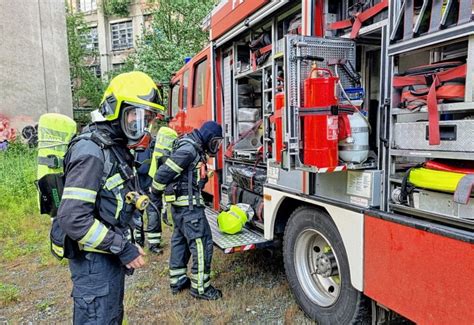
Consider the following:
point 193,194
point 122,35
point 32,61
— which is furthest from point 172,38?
point 122,35

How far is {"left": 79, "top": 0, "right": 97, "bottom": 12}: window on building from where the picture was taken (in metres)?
29.8

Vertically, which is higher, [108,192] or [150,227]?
[108,192]

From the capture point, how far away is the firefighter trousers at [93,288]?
1.97 metres

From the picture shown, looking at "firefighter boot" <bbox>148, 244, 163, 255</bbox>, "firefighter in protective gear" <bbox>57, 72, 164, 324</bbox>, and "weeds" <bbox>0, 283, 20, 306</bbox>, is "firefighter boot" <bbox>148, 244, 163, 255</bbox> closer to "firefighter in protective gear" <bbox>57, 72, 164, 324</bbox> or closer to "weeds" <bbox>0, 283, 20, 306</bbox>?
"weeds" <bbox>0, 283, 20, 306</bbox>

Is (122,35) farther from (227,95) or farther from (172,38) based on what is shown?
(227,95)

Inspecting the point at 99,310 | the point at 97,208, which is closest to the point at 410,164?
the point at 97,208

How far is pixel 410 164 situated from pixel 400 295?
0.75 metres

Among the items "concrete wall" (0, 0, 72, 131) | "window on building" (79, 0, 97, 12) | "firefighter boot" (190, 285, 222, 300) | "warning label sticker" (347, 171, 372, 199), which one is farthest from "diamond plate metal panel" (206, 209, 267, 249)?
"window on building" (79, 0, 97, 12)

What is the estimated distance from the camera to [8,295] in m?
3.75

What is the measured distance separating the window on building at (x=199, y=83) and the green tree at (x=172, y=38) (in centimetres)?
996

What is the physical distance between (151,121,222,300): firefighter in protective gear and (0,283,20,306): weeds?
1760 mm

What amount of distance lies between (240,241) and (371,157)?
1.65m

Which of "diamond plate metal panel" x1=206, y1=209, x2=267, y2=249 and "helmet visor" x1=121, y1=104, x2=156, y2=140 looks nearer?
"helmet visor" x1=121, y1=104, x2=156, y2=140

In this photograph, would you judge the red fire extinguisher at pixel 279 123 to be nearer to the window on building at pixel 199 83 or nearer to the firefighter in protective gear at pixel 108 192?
the firefighter in protective gear at pixel 108 192
